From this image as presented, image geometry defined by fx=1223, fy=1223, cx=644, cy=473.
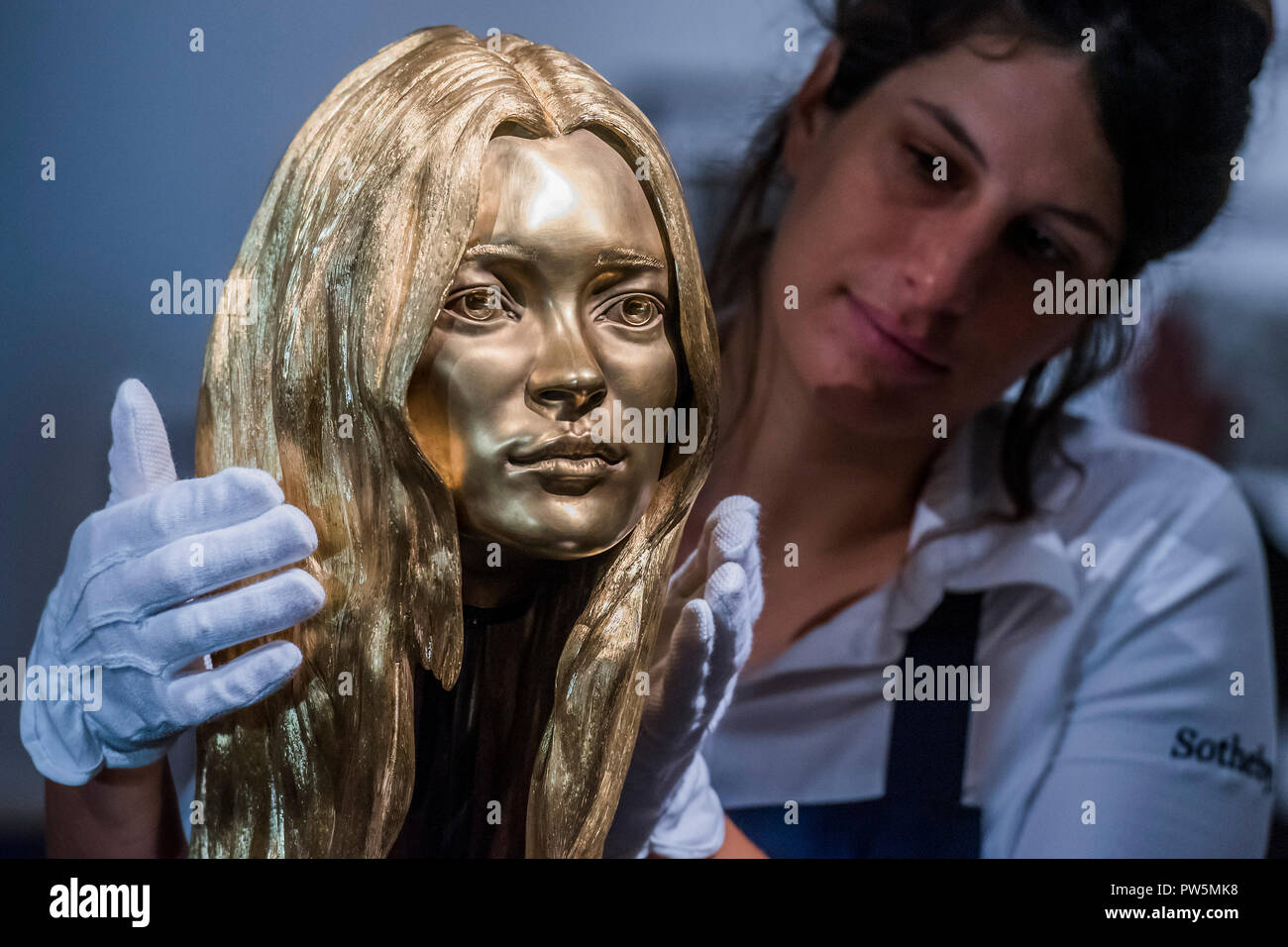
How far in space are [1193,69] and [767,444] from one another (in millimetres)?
646

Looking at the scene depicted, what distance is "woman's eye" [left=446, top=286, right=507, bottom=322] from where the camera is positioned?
1.11 meters

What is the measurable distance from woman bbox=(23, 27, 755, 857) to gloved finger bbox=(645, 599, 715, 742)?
0.06 meters

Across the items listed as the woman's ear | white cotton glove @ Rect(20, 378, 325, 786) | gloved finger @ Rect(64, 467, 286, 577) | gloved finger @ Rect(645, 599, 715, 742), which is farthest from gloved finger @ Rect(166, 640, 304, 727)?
the woman's ear

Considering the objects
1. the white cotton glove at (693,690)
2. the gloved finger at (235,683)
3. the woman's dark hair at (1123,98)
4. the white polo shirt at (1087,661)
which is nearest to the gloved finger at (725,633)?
the white cotton glove at (693,690)

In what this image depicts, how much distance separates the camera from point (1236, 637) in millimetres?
1466

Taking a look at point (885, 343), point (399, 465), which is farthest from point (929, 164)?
point (399, 465)

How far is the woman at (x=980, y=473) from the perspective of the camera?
137 centimetres

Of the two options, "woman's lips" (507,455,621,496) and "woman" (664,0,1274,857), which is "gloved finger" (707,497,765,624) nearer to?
"woman" (664,0,1274,857)

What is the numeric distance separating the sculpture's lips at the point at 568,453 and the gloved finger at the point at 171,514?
234mm

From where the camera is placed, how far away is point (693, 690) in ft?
4.25

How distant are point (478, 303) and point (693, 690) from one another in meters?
0.47

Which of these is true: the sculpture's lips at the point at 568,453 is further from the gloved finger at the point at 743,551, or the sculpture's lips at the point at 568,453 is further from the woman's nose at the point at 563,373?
the gloved finger at the point at 743,551
